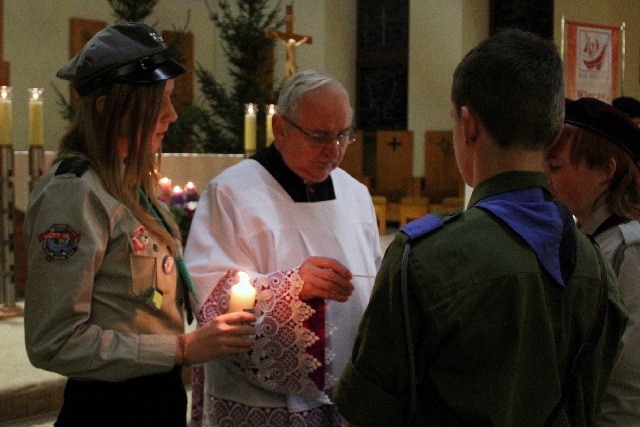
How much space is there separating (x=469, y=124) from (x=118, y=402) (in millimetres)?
921

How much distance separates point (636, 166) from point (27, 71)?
30.4 ft

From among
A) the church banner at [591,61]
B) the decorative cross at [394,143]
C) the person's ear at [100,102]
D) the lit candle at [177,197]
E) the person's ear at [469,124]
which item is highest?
the church banner at [591,61]

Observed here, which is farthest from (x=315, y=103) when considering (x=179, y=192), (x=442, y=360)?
(x=179, y=192)

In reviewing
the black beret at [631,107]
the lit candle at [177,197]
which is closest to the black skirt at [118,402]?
the lit candle at [177,197]

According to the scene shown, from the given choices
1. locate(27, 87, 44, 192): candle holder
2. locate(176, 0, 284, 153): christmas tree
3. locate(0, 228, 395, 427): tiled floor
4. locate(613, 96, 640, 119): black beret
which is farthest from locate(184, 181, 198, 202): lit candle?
locate(176, 0, 284, 153): christmas tree

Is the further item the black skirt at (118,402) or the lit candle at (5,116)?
the lit candle at (5,116)

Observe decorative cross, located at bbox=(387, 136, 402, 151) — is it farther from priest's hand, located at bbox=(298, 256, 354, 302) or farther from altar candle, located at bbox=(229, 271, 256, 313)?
altar candle, located at bbox=(229, 271, 256, 313)

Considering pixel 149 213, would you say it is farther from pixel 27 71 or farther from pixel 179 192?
pixel 27 71

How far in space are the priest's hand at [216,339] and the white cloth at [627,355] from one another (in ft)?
2.44

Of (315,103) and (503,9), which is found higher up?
(503,9)

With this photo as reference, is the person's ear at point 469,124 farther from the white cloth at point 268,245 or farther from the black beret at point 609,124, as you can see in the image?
the white cloth at point 268,245

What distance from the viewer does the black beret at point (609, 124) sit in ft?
5.07

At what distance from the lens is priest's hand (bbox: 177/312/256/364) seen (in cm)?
162

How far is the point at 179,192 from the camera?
4.41 m
